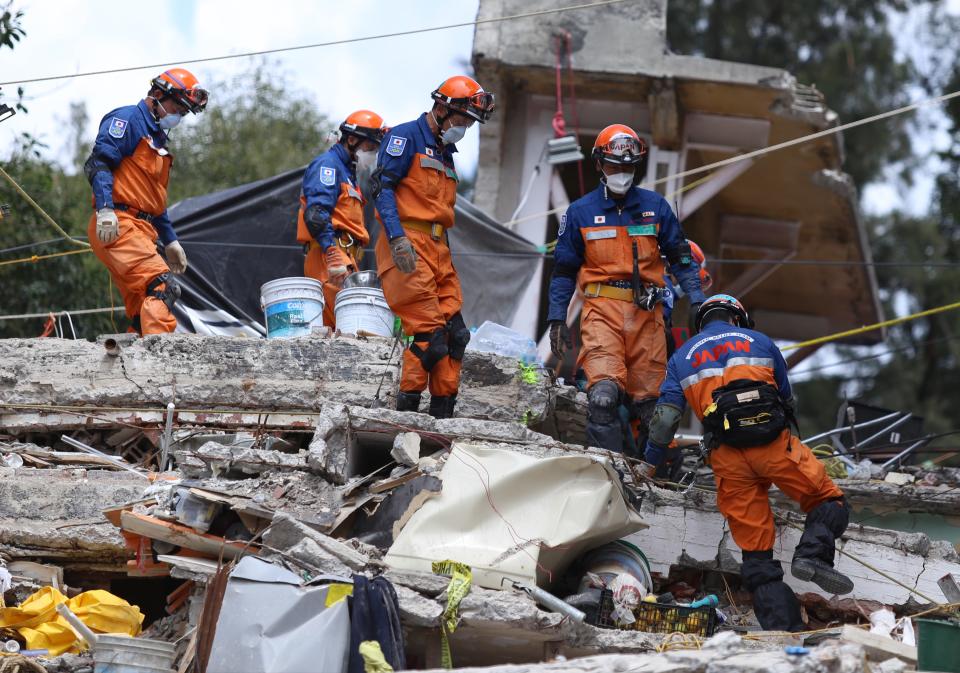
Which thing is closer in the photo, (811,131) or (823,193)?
(811,131)

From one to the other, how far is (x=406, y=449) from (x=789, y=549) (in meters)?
2.38

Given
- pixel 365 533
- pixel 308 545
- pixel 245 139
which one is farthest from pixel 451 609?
pixel 245 139

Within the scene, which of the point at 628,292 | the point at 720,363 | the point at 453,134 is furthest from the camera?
the point at 628,292

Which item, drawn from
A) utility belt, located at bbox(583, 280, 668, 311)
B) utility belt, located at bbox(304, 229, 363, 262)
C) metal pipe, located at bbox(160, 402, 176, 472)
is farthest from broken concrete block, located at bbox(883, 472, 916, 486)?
metal pipe, located at bbox(160, 402, 176, 472)

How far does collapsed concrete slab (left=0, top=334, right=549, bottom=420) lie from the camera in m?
8.40

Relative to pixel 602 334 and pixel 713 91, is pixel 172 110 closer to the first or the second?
pixel 602 334

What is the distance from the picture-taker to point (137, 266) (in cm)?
896

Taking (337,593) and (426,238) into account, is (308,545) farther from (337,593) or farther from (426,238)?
(426,238)

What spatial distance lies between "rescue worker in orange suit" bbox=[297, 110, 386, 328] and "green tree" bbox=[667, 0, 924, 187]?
41.3ft

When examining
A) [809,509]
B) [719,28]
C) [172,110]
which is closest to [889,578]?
[809,509]

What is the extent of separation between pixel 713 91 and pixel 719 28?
1013 centimetres

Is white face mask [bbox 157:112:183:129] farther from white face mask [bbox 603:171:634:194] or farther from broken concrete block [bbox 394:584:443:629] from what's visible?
broken concrete block [bbox 394:584:443:629]

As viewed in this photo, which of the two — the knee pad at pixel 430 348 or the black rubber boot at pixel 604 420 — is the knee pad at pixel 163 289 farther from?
the black rubber boot at pixel 604 420

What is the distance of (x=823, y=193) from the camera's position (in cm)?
1490
